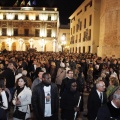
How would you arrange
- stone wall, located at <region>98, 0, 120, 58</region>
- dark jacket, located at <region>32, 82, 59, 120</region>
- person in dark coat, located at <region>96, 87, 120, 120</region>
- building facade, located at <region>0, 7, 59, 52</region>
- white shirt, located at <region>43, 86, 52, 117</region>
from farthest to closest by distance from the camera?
building facade, located at <region>0, 7, 59, 52</region>
stone wall, located at <region>98, 0, 120, 58</region>
white shirt, located at <region>43, 86, 52, 117</region>
dark jacket, located at <region>32, 82, 59, 120</region>
person in dark coat, located at <region>96, 87, 120, 120</region>

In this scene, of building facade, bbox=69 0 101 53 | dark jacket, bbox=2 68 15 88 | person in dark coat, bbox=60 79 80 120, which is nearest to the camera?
person in dark coat, bbox=60 79 80 120

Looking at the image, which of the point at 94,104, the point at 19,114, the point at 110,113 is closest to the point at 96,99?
the point at 94,104

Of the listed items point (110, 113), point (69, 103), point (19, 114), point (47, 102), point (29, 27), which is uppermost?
point (29, 27)

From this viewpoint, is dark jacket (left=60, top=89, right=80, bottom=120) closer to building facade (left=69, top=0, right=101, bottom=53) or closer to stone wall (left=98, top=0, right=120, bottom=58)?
stone wall (left=98, top=0, right=120, bottom=58)

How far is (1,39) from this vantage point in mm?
62156

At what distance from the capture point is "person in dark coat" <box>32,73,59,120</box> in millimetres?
5199

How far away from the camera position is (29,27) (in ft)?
207

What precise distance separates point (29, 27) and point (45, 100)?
59.1 meters

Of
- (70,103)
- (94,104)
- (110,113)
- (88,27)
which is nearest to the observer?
(110,113)

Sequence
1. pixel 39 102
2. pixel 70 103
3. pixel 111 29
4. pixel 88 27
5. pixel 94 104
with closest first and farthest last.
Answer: pixel 39 102 → pixel 94 104 → pixel 70 103 → pixel 111 29 → pixel 88 27

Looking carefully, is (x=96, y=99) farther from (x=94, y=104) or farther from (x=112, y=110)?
(x=112, y=110)

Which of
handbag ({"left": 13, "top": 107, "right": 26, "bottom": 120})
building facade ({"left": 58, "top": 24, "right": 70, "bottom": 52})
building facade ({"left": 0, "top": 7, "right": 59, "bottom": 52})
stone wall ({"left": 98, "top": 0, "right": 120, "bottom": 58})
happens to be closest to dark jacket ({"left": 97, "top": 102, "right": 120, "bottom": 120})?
handbag ({"left": 13, "top": 107, "right": 26, "bottom": 120})

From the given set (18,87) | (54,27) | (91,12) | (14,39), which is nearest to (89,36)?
(91,12)

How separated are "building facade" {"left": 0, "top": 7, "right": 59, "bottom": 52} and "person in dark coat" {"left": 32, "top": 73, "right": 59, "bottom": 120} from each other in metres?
56.7
